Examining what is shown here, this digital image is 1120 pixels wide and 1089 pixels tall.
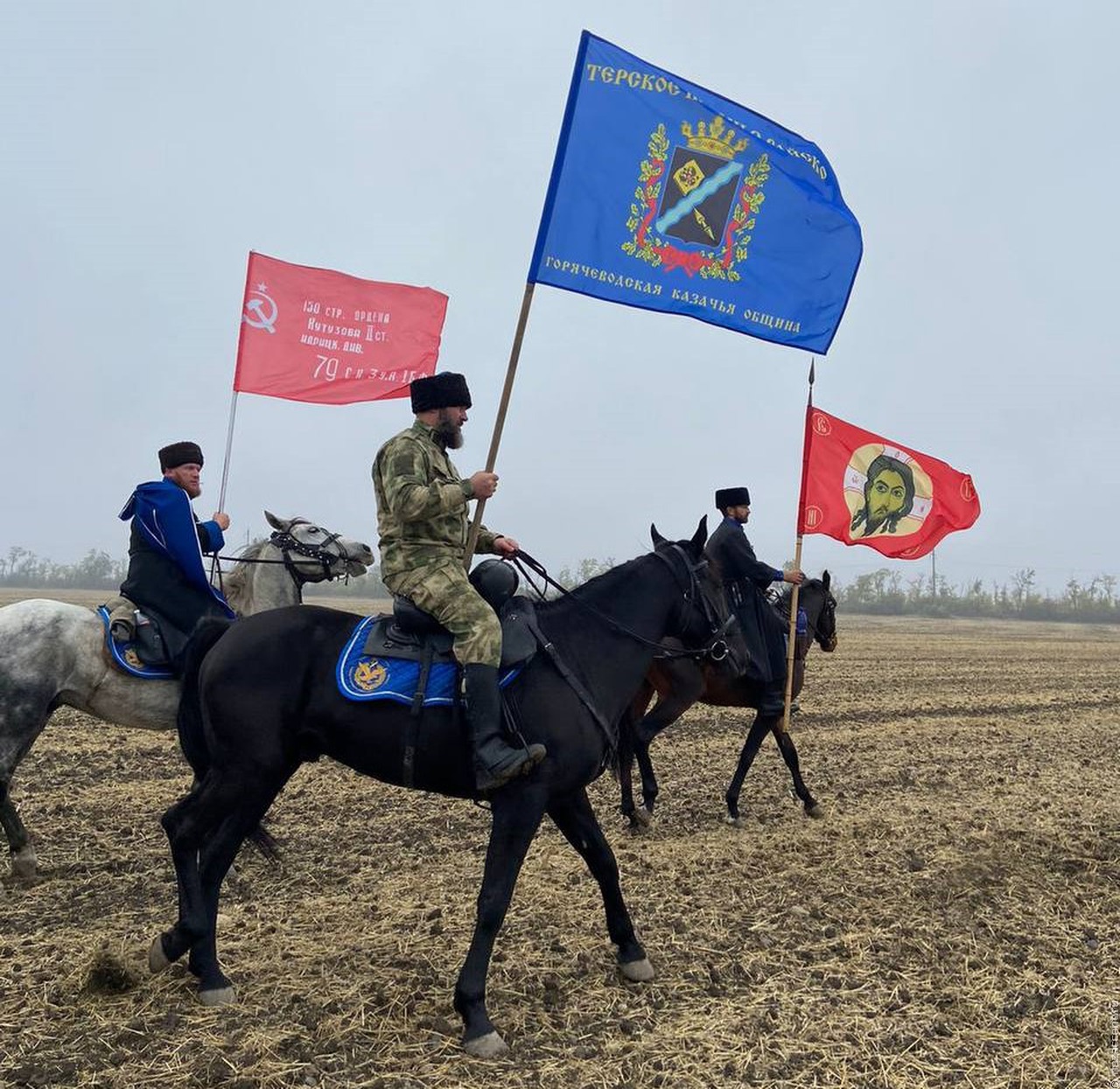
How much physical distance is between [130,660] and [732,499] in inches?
228

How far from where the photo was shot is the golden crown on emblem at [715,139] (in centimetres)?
664

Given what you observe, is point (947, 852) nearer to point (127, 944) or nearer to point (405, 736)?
point (405, 736)

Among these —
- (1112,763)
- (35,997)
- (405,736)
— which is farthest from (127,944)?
→ (1112,763)

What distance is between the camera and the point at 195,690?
5293 millimetres

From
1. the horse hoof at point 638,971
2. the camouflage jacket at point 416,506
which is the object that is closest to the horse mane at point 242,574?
the camouflage jacket at point 416,506

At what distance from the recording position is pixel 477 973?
4336 millimetres

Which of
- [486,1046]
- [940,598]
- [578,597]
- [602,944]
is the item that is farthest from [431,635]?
[940,598]

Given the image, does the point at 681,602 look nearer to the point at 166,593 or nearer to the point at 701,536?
the point at 701,536

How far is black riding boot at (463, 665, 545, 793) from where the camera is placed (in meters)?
4.45

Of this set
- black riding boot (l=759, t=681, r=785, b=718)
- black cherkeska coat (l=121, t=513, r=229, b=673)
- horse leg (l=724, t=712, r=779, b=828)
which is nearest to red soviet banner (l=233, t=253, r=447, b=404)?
black cherkeska coat (l=121, t=513, r=229, b=673)

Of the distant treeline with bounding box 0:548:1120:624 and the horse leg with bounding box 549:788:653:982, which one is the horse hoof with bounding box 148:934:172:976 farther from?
the distant treeline with bounding box 0:548:1120:624

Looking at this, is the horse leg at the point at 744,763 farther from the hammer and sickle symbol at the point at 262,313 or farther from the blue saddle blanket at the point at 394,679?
the hammer and sickle symbol at the point at 262,313

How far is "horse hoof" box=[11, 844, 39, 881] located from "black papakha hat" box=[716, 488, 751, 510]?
6.69 m

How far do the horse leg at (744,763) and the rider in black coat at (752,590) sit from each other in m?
0.12
